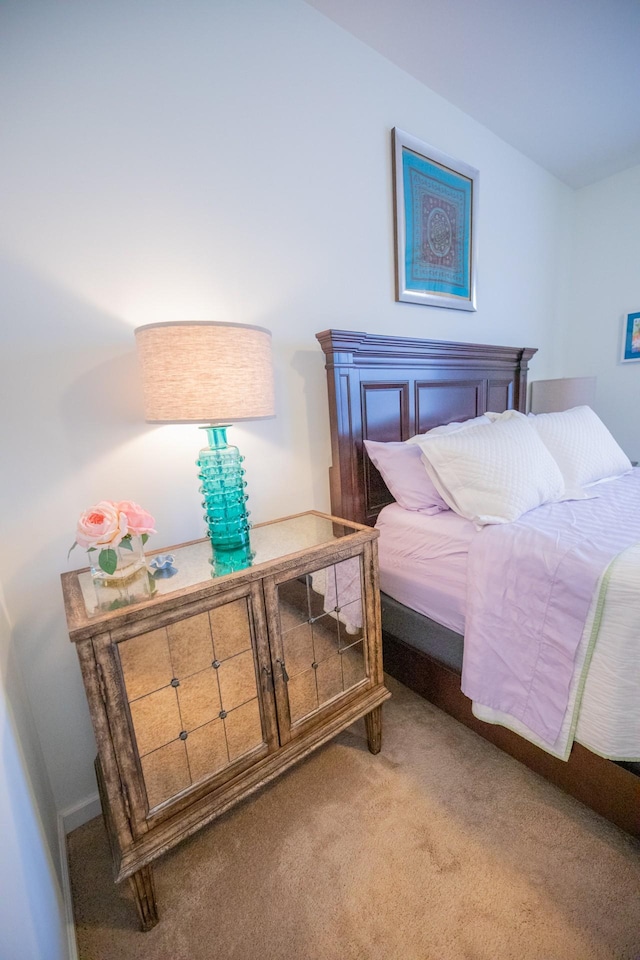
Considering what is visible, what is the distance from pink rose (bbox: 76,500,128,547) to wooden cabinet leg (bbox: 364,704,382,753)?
104 centimetres

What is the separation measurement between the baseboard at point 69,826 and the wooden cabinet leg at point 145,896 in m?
0.16

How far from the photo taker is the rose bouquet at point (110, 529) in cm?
90

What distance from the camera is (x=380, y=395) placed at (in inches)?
70.0

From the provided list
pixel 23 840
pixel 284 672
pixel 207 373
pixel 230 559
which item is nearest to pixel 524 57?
pixel 207 373

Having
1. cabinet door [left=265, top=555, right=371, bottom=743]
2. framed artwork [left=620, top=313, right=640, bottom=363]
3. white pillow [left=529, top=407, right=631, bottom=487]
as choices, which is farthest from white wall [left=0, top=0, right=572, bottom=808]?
framed artwork [left=620, top=313, right=640, bottom=363]

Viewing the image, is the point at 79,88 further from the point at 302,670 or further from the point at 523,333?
the point at 523,333

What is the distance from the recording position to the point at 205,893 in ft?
3.24

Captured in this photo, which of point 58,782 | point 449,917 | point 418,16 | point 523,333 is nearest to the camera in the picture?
point 449,917

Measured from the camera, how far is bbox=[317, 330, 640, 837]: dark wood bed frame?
1053mm

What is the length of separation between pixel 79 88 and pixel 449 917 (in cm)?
239

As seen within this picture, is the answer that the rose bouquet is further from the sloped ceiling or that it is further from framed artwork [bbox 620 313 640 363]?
framed artwork [bbox 620 313 640 363]

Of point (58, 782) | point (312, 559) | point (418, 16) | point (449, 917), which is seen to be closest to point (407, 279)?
point (418, 16)

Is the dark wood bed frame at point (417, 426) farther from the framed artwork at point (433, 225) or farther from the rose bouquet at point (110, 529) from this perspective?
the rose bouquet at point (110, 529)

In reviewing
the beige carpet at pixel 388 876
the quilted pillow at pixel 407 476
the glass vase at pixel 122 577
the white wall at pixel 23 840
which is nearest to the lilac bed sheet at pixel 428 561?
the quilted pillow at pixel 407 476
